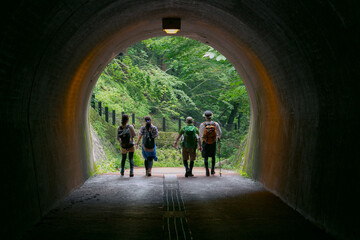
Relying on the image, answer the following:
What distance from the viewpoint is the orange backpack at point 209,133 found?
11547mm

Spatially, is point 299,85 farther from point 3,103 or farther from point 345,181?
point 3,103

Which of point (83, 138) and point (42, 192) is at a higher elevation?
point (83, 138)

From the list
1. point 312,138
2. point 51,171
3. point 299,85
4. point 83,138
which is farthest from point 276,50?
point 83,138

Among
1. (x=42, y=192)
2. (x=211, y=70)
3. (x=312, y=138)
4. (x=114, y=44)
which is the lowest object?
(x=42, y=192)

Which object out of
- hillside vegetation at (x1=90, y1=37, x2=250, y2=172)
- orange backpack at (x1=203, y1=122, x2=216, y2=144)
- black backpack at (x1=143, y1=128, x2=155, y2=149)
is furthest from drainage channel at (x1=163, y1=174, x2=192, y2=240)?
hillside vegetation at (x1=90, y1=37, x2=250, y2=172)

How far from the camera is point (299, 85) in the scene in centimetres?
679

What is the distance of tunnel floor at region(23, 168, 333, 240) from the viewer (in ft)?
17.6

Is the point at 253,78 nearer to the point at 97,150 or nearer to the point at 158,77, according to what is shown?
the point at 97,150

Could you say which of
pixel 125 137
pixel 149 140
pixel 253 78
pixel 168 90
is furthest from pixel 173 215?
pixel 168 90

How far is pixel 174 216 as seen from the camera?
643cm

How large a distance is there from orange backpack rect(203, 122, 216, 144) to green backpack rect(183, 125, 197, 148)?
0.33 m

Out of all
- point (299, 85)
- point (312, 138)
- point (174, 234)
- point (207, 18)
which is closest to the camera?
point (174, 234)

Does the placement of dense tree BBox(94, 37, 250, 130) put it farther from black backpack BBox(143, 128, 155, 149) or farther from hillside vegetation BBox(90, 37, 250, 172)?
black backpack BBox(143, 128, 155, 149)

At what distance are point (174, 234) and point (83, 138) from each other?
6185 millimetres
